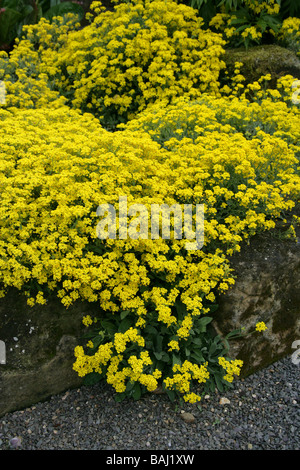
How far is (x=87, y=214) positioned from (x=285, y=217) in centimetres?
173

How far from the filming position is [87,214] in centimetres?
317

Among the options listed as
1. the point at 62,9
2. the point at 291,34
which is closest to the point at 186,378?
the point at 291,34

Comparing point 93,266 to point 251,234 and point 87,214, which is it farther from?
point 251,234

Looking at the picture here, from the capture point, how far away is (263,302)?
3.26m

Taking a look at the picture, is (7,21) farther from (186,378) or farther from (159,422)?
(159,422)

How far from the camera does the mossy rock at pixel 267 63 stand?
5.93 meters

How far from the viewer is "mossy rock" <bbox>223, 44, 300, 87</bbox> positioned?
593cm

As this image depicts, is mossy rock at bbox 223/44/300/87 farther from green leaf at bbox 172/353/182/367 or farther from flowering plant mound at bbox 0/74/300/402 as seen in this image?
green leaf at bbox 172/353/182/367

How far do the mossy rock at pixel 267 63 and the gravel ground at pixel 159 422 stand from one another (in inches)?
172

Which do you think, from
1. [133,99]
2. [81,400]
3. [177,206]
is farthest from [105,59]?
[81,400]

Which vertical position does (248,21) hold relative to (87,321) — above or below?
above

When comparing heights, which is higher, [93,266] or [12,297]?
[93,266]

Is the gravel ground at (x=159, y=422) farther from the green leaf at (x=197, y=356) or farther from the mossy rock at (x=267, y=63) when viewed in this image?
the mossy rock at (x=267, y=63)

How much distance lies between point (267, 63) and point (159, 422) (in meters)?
4.97
